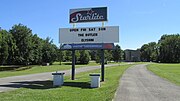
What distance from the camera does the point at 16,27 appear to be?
66.6 metres

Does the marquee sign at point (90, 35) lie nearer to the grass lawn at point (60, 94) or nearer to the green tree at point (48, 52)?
the grass lawn at point (60, 94)

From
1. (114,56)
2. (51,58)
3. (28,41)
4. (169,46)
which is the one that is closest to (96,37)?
(28,41)

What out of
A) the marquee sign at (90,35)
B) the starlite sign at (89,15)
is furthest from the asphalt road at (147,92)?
the starlite sign at (89,15)

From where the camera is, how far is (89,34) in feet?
91.9

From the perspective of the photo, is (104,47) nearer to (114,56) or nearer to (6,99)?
(6,99)

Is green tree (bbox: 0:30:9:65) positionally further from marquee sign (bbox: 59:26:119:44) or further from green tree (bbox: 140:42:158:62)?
green tree (bbox: 140:42:158:62)

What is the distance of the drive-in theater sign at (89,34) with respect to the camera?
2758 cm

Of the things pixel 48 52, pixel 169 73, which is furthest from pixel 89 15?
pixel 48 52

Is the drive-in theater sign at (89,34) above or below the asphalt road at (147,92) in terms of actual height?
above

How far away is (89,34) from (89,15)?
170 cm

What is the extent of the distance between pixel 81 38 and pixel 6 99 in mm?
15818

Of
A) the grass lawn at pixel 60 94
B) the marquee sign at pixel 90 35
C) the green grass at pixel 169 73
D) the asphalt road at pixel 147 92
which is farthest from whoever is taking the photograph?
the green grass at pixel 169 73

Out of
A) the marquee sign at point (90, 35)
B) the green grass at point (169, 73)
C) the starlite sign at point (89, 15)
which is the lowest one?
the green grass at point (169, 73)

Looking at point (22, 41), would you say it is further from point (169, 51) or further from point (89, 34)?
point (169, 51)
